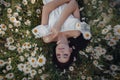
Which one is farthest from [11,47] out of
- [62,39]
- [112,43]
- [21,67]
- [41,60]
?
[112,43]

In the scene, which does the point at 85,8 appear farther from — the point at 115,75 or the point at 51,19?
the point at 115,75

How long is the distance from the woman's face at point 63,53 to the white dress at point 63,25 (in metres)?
0.23

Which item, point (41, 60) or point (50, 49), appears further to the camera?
point (50, 49)

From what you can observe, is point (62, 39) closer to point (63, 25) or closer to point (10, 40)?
point (63, 25)

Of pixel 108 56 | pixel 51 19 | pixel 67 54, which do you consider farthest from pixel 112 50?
pixel 51 19

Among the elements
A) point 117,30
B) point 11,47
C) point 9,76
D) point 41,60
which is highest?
point 117,30

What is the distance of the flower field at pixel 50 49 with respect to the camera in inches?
123

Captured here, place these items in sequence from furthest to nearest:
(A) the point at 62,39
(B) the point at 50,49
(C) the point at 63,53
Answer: (B) the point at 50,49, (A) the point at 62,39, (C) the point at 63,53

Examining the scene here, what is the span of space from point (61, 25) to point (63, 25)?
0.04 meters

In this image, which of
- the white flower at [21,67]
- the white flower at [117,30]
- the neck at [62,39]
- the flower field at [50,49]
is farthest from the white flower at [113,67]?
the white flower at [21,67]

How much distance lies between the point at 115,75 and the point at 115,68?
0.08 metres

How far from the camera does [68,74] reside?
10.3 feet

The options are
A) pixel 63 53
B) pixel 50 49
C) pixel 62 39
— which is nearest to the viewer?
pixel 63 53

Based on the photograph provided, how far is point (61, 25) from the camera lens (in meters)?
3.19
